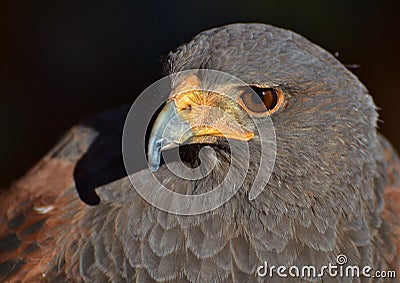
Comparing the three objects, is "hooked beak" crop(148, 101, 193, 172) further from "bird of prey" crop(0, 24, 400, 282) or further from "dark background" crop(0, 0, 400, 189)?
"dark background" crop(0, 0, 400, 189)

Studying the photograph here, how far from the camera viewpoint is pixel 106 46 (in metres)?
6.27

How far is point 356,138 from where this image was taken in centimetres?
278

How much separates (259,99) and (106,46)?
3.94 meters

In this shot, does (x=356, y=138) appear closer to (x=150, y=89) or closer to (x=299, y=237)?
(x=299, y=237)

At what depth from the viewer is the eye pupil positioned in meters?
2.54

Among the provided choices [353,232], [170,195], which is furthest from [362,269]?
[170,195]

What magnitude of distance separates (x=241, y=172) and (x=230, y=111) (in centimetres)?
27

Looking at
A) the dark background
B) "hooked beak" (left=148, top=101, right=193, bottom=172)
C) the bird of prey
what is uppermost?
"hooked beak" (left=148, top=101, right=193, bottom=172)

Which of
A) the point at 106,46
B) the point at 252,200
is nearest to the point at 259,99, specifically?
the point at 252,200

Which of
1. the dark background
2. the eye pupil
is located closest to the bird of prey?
the eye pupil

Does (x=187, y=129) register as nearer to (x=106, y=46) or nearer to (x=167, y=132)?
(x=167, y=132)

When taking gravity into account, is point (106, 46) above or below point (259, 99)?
below

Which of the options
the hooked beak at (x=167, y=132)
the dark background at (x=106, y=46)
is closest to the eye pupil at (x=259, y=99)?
the hooked beak at (x=167, y=132)

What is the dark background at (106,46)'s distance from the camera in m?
5.70
